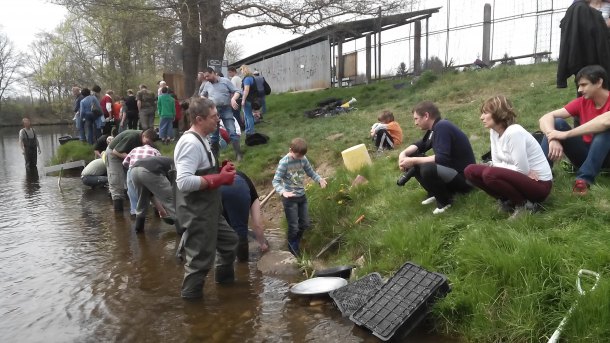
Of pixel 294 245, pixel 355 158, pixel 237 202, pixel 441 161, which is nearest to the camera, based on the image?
pixel 441 161

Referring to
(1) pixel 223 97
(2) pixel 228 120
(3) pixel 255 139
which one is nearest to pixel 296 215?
(2) pixel 228 120

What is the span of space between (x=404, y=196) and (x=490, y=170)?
1.53 metres

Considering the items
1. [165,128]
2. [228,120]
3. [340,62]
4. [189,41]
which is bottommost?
[165,128]

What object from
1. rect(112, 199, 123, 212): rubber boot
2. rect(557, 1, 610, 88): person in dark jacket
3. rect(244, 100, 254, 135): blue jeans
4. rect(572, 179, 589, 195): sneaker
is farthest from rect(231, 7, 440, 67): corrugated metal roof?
rect(572, 179, 589, 195): sneaker

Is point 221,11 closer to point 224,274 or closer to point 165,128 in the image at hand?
point 165,128

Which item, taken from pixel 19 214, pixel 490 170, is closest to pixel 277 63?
pixel 19 214

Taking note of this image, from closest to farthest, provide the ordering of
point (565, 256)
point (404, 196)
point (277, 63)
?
1. point (565, 256)
2. point (404, 196)
3. point (277, 63)

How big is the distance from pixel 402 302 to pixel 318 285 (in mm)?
1055

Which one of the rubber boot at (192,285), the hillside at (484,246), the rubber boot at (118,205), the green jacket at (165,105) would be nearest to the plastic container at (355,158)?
the hillside at (484,246)

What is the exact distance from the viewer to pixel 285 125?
13594 millimetres

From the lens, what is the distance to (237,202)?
19.4 feet

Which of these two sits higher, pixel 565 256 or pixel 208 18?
pixel 208 18

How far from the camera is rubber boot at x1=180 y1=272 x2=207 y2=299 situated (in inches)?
190

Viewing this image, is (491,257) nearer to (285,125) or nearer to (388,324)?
(388,324)
